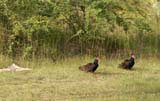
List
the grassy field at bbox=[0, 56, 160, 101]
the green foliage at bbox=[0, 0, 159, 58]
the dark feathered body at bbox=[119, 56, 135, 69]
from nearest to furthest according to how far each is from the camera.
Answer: the grassy field at bbox=[0, 56, 160, 101] → the dark feathered body at bbox=[119, 56, 135, 69] → the green foliage at bbox=[0, 0, 159, 58]

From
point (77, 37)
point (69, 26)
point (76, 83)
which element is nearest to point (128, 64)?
point (76, 83)

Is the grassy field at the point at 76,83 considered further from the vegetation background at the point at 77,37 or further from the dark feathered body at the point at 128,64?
the dark feathered body at the point at 128,64

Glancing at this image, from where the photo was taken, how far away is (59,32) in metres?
13.1

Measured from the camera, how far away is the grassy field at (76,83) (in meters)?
7.97

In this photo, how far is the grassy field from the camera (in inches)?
314

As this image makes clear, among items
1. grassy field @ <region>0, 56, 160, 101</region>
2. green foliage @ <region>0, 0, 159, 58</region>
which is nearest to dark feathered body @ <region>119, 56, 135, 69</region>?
grassy field @ <region>0, 56, 160, 101</region>

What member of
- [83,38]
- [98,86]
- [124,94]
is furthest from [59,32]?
[124,94]

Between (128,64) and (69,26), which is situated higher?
(69,26)

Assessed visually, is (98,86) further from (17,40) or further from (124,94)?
(17,40)

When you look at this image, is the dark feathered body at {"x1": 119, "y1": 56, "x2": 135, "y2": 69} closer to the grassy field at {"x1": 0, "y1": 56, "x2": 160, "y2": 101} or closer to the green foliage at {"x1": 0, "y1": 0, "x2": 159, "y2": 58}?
the grassy field at {"x1": 0, "y1": 56, "x2": 160, "y2": 101}

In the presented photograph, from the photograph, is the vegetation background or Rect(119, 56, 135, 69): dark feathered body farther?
Rect(119, 56, 135, 69): dark feathered body

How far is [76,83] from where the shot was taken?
9.27 m

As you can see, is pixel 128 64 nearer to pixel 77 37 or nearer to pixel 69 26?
pixel 77 37

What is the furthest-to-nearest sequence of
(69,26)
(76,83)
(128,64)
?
(69,26) → (128,64) → (76,83)
